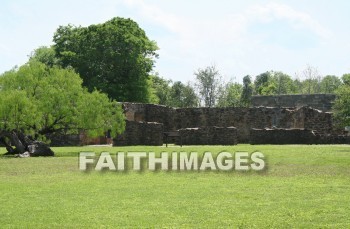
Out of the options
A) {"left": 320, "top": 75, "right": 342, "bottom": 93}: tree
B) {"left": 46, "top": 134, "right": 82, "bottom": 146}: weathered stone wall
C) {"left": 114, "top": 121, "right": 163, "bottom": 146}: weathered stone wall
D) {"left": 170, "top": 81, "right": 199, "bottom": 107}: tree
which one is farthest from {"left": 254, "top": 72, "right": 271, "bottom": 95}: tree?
{"left": 114, "top": 121, "right": 163, "bottom": 146}: weathered stone wall

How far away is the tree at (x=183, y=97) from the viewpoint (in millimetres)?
72750

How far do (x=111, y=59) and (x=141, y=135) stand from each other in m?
17.2

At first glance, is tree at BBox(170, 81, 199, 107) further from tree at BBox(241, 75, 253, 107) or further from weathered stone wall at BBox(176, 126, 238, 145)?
weathered stone wall at BBox(176, 126, 238, 145)

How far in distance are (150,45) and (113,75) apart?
6.83 m

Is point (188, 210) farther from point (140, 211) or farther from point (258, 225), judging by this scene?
point (258, 225)

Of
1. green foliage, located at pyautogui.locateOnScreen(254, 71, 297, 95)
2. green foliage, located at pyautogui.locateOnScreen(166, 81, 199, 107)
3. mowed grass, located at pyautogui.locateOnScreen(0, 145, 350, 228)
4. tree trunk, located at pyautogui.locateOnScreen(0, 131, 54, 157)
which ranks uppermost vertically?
green foliage, located at pyautogui.locateOnScreen(254, 71, 297, 95)

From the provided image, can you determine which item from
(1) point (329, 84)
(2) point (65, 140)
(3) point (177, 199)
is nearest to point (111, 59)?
(2) point (65, 140)

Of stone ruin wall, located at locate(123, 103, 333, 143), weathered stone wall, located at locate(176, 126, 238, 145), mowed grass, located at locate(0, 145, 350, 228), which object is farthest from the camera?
stone ruin wall, located at locate(123, 103, 333, 143)

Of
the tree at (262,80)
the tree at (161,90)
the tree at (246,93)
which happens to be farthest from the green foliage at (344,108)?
the tree at (262,80)

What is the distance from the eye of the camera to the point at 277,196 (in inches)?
367

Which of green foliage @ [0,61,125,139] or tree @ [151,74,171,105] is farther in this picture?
tree @ [151,74,171,105]

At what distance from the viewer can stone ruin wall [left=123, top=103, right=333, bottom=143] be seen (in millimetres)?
37438

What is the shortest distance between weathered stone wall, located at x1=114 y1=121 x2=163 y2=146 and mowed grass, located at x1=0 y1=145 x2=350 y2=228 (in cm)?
1724

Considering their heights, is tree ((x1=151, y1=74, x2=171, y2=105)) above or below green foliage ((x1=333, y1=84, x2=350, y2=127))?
above
